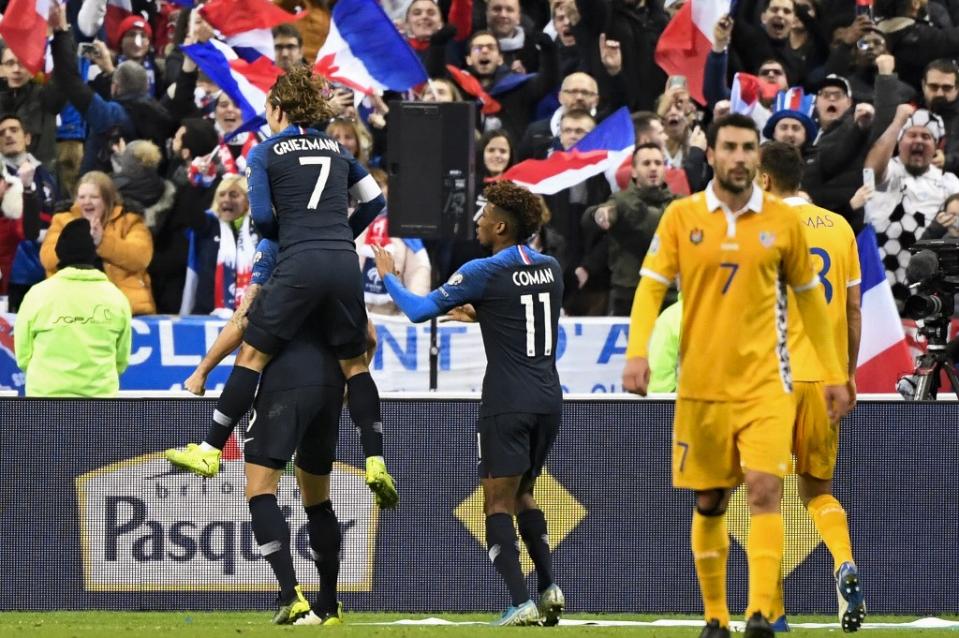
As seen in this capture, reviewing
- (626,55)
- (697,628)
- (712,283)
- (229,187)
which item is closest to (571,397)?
(697,628)

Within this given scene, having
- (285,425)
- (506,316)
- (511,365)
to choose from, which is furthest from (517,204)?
(285,425)

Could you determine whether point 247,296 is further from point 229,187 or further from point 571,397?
point 229,187

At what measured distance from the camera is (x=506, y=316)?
1022 centimetres

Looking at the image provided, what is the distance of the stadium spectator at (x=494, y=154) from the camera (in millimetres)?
16609

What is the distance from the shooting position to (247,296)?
31.4 ft

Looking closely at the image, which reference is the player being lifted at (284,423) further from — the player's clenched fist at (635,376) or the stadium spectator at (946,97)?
the stadium spectator at (946,97)

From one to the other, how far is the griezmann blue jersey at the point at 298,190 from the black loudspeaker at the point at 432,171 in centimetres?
505

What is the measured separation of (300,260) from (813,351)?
2496 millimetres

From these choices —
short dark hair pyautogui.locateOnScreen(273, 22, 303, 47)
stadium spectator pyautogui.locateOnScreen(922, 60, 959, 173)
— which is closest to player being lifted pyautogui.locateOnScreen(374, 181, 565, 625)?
stadium spectator pyautogui.locateOnScreen(922, 60, 959, 173)

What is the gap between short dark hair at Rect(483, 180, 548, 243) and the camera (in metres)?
10.3

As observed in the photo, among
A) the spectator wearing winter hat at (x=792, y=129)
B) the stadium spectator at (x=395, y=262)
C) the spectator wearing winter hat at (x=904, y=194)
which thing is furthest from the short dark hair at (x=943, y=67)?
the stadium spectator at (x=395, y=262)

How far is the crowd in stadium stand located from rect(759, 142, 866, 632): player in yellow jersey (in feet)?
16.4

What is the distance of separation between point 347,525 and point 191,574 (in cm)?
97

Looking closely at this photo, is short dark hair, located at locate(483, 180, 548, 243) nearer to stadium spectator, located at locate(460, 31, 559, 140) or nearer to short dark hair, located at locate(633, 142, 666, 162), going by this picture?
short dark hair, located at locate(633, 142, 666, 162)
